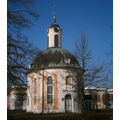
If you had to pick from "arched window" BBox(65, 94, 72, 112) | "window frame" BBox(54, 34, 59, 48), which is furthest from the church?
"window frame" BBox(54, 34, 59, 48)

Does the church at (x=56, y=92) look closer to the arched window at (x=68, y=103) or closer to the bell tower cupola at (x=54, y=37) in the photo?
the arched window at (x=68, y=103)

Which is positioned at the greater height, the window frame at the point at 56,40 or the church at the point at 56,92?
the window frame at the point at 56,40

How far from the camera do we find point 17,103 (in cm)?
3412

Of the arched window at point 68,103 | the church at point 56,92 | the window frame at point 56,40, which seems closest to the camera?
the church at point 56,92

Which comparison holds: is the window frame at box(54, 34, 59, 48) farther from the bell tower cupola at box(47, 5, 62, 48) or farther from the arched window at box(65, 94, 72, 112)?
the arched window at box(65, 94, 72, 112)

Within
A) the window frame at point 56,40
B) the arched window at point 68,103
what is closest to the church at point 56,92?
the arched window at point 68,103

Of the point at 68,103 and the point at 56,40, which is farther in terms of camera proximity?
the point at 56,40

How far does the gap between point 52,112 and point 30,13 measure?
59.3ft

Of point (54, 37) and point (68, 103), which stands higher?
point (54, 37)

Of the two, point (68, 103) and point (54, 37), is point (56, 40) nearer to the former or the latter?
point (54, 37)

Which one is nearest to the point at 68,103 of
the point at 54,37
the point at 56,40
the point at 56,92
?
the point at 56,92

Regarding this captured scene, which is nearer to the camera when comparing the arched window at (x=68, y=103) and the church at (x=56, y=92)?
the church at (x=56, y=92)

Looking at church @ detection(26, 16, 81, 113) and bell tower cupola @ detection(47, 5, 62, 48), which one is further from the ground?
bell tower cupola @ detection(47, 5, 62, 48)
